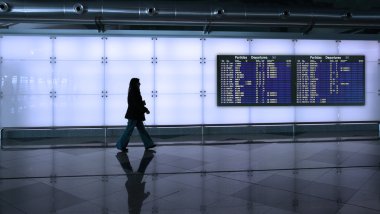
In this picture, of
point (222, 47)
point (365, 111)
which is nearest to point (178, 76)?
point (222, 47)

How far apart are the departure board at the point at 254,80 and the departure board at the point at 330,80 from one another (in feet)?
1.48

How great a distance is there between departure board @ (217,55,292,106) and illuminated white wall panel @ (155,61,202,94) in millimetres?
766

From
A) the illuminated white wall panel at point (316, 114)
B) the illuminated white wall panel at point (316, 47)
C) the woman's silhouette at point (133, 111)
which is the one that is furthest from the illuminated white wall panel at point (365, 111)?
the woman's silhouette at point (133, 111)

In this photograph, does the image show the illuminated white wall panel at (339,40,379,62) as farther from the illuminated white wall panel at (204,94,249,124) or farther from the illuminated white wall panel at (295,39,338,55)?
the illuminated white wall panel at (204,94,249,124)

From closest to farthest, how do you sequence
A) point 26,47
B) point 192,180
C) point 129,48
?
1. point 192,180
2. point 26,47
3. point 129,48

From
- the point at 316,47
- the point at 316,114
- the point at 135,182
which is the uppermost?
the point at 316,47

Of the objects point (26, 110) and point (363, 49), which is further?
point (363, 49)

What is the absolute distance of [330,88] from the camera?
458 inches

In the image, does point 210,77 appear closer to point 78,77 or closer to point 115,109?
point 115,109

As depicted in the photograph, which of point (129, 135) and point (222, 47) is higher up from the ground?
point (222, 47)

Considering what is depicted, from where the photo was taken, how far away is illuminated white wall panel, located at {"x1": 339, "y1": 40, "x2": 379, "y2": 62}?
11781 mm

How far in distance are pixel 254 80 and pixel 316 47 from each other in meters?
2.48

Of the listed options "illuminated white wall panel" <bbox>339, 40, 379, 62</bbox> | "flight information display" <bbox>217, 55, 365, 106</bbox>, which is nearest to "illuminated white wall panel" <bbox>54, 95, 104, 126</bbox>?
"flight information display" <bbox>217, 55, 365, 106</bbox>

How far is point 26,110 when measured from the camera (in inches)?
423
